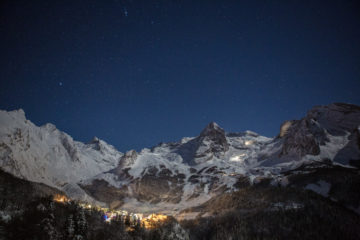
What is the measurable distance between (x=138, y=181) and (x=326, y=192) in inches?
5363

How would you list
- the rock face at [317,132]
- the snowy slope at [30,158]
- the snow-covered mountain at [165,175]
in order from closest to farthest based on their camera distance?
1. the snowy slope at [30,158]
2. the snow-covered mountain at [165,175]
3. the rock face at [317,132]

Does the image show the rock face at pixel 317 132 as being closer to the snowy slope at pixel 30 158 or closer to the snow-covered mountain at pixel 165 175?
the snow-covered mountain at pixel 165 175

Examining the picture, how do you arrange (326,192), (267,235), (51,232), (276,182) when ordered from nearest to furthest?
1. (51,232)
2. (267,235)
3. (326,192)
4. (276,182)

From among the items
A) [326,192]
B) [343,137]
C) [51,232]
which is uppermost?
[343,137]

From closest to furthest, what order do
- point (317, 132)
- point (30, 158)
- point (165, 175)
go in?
point (30, 158), point (317, 132), point (165, 175)

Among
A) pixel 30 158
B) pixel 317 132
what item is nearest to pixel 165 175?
pixel 30 158

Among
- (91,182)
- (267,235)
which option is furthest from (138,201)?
(267,235)

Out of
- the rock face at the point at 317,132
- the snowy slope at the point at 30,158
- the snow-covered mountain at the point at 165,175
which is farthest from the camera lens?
the rock face at the point at 317,132

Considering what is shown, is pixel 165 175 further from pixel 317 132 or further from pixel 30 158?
pixel 317 132

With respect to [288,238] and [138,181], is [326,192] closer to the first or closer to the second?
[288,238]

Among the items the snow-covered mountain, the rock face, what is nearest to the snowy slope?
the snow-covered mountain

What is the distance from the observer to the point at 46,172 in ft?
541

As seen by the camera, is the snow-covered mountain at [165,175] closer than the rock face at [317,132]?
Yes

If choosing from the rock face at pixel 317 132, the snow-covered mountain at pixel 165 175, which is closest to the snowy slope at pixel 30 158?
the snow-covered mountain at pixel 165 175
